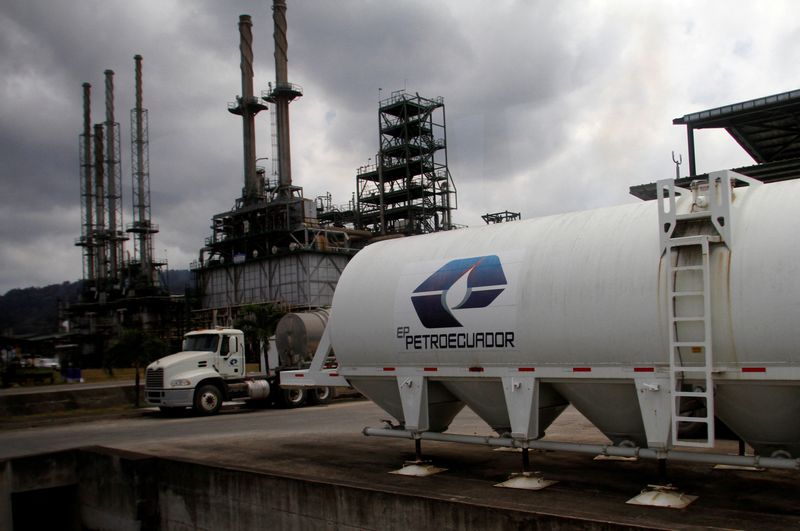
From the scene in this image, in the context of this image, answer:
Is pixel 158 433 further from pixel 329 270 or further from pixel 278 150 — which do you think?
pixel 278 150

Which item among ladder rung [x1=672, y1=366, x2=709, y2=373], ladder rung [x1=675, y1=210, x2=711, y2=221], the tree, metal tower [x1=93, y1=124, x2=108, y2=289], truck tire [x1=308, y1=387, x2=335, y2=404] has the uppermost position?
metal tower [x1=93, y1=124, x2=108, y2=289]

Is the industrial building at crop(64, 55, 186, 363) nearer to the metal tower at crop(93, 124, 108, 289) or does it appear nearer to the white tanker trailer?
the metal tower at crop(93, 124, 108, 289)

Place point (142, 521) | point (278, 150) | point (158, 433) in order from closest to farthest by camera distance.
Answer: point (142, 521)
point (158, 433)
point (278, 150)

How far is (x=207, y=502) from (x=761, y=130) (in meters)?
22.3

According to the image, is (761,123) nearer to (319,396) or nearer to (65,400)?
(319,396)

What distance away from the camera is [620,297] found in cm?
931

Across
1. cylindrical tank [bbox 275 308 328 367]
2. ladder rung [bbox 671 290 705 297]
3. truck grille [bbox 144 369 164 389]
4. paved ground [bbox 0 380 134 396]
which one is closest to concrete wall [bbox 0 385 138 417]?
paved ground [bbox 0 380 134 396]

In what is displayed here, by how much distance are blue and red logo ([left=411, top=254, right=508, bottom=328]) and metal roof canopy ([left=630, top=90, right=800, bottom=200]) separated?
954cm

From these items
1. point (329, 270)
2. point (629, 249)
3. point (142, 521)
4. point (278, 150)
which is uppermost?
point (278, 150)

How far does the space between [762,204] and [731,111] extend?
50.7ft

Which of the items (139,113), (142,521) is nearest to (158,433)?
(142,521)

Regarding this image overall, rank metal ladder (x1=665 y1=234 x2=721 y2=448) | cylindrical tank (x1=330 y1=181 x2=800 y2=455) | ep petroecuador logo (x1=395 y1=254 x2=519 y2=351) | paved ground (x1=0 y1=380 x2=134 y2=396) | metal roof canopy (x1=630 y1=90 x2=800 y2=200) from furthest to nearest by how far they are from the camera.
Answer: paved ground (x1=0 y1=380 x2=134 y2=396) → metal roof canopy (x1=630 y1=90 x2=800 y2=200) → ep petroecuador logo (x1=395 y1=254 x2=519 y2=351) → metal ladder (x1=665 y1=234 x2=721 y2=448) → cylindrical tank (x1=330 y1=181 x2=800 y2=455)

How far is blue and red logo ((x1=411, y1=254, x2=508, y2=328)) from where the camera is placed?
35.7 ft

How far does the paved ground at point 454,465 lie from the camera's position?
29.3ft
